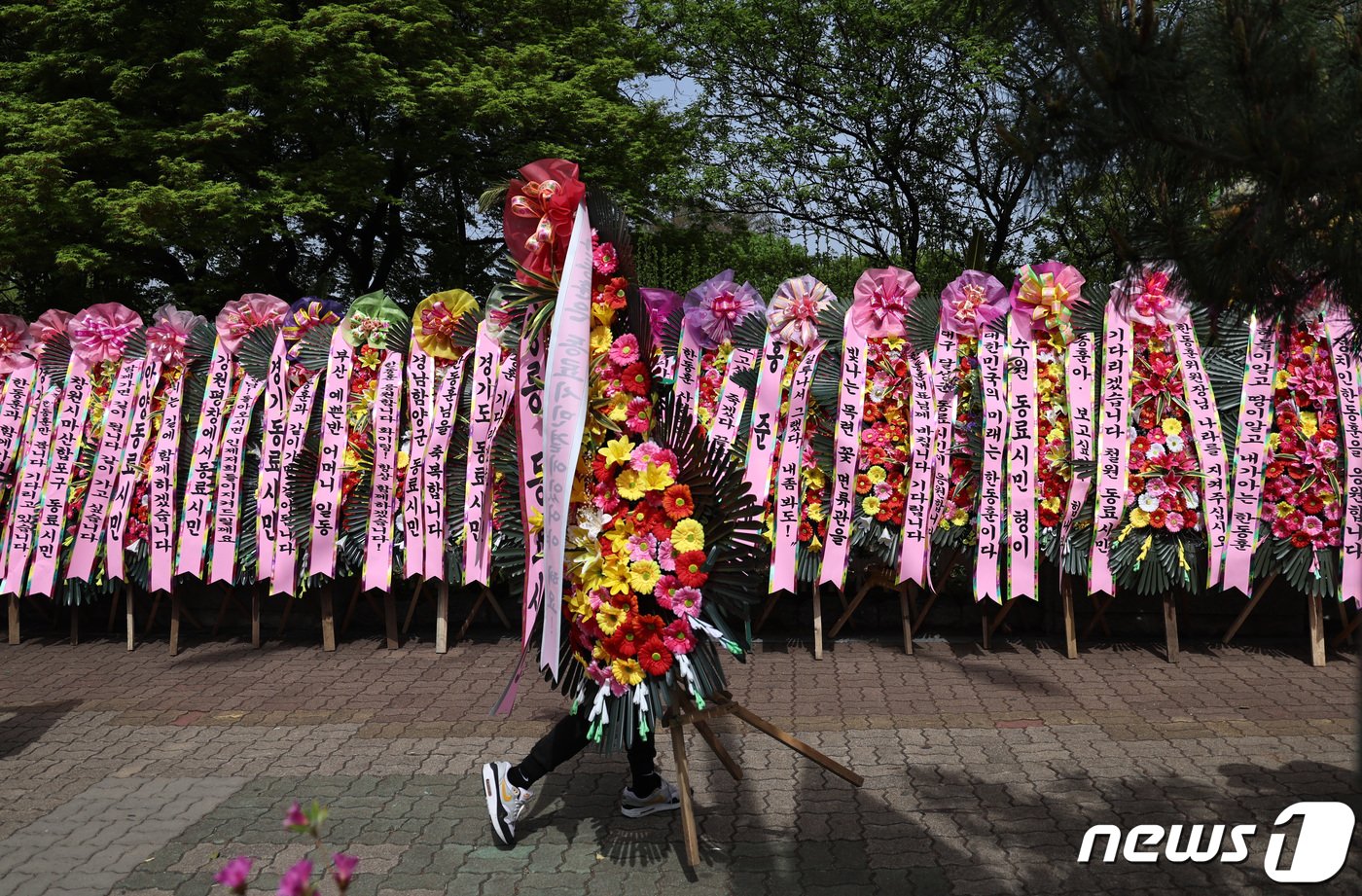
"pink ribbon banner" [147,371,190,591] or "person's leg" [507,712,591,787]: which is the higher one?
"pink ribbon banner" [147,371,190,591]

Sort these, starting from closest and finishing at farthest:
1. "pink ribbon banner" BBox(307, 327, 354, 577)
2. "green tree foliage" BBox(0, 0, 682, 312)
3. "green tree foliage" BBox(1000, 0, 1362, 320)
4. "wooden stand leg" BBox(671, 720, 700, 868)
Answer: "green tree foliage" BBox(1000, 0, 1362, 320), "wooden stand leg" BBox(671, 720, 700, 868), "pink ribbon banner" BBox(307, 327, 354, 577), "green tree foliage" BBox(0, 0, 682, 312)

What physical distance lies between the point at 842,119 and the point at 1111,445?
11059mm

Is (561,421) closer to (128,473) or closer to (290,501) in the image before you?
(290,501)

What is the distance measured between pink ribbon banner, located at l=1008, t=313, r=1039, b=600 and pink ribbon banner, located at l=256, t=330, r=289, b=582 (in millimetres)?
4635

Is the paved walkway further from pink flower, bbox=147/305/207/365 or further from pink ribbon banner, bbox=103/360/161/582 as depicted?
pink flower, bbox=147/305/207/365

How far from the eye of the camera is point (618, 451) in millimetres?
3873

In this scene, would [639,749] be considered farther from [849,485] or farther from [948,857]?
[849,485]

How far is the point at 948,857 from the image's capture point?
3.90 metres

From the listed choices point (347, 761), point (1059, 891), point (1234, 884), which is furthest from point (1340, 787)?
point (347, 761)

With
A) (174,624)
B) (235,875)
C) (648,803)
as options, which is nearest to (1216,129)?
(235,875)

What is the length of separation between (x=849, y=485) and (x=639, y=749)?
301cm

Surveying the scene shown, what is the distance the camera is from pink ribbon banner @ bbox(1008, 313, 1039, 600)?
6656 millimetres

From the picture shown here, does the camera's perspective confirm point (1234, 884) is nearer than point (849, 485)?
Yes

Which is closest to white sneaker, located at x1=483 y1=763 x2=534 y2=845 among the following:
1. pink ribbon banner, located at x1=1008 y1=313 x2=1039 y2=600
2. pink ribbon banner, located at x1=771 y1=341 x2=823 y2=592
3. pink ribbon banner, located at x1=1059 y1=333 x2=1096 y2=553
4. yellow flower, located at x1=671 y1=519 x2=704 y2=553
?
yellow flower, located at x1=671 y1=519 x2=704 y2=553
